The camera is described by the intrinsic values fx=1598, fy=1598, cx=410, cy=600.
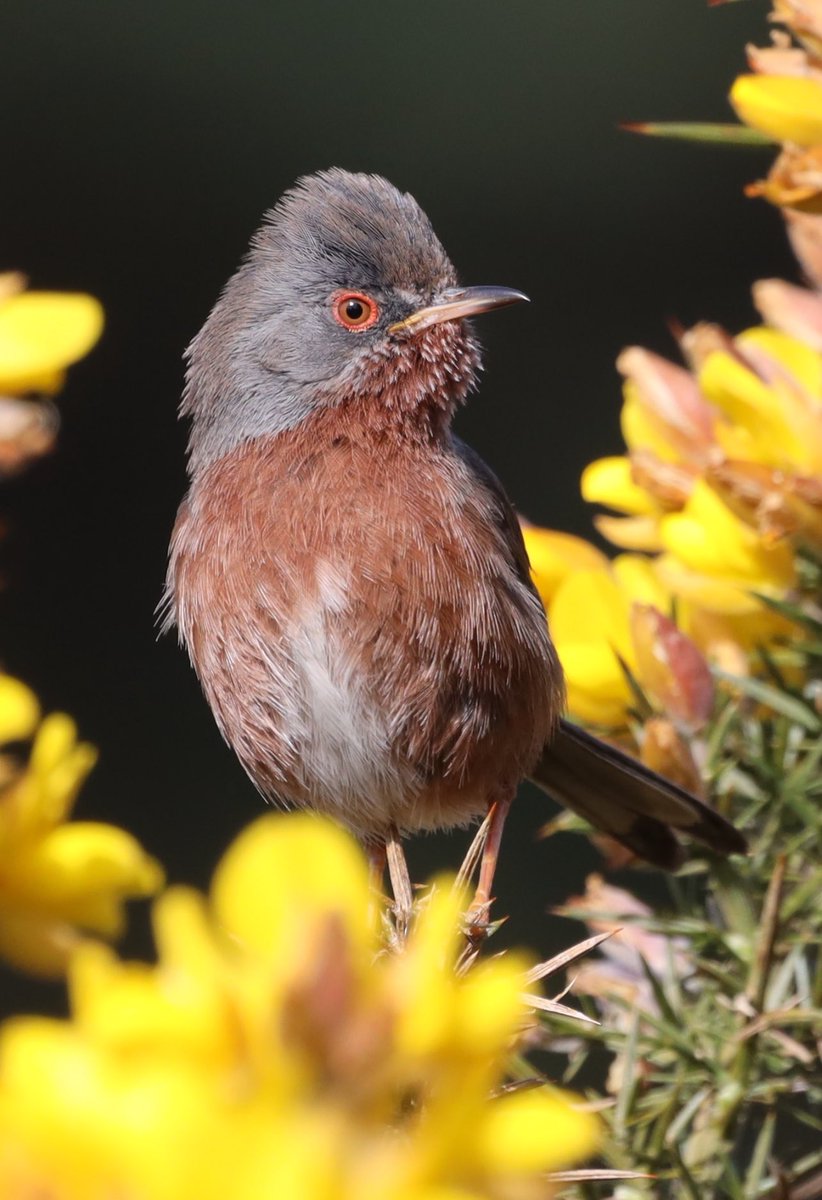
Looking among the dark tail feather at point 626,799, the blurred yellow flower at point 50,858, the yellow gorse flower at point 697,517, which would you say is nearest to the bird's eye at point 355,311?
the dark tail feather at point 626,799

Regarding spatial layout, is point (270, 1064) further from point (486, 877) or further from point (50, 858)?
point (486, 877)

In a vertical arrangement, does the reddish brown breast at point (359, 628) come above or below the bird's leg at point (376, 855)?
above

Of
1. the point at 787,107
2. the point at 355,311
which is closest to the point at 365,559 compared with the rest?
the point at 355,311

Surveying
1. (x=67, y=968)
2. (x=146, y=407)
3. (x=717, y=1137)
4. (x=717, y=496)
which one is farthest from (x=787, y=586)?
(x=146, y=407)

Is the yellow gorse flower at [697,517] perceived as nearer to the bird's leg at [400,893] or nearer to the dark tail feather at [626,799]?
the dark tail feather at [626,799]

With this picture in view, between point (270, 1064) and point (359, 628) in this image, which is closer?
point (270, 1064)

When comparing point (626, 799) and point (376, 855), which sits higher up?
point (626, 799)

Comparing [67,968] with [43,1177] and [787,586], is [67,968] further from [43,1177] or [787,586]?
[787,586]
